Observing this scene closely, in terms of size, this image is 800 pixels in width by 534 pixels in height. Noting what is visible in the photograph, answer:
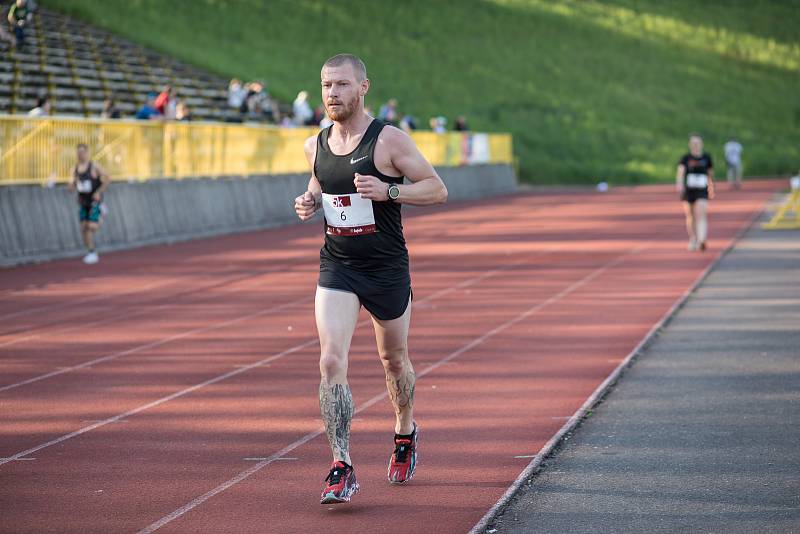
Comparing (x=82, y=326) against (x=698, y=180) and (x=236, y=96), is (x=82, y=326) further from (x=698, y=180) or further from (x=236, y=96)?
(x=236, y=96)

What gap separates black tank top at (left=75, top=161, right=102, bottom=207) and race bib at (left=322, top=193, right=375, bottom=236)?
52.7 feet

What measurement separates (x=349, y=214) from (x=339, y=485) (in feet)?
4.18

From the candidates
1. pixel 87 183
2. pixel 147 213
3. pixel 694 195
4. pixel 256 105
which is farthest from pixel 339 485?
pixel 256 105

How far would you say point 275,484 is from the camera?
23.7 ft

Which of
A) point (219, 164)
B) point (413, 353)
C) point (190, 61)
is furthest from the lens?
point (190, 61)

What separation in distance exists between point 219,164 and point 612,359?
64.2 ft

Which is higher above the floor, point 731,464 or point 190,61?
point 190,61

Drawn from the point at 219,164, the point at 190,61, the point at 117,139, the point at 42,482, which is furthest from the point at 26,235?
the point at 190,61

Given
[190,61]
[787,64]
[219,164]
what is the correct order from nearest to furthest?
[219,164] → [190,61] → [787,64]

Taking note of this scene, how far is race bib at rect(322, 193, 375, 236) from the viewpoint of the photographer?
6.66 m

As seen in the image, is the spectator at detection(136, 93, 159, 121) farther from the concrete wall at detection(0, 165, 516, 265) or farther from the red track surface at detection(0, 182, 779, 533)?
the red track surface at detection(0, 182, 779, 533)

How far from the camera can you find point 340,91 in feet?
21.5

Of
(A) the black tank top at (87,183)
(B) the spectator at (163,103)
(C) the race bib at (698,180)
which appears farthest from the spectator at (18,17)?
(C) the race bib at (698,180)

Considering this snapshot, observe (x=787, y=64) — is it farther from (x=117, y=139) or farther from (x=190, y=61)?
(x=117, y=139)
